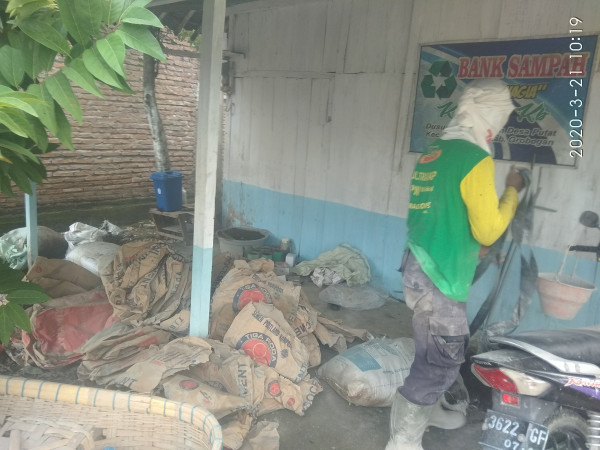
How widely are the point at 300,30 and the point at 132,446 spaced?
4.96 m

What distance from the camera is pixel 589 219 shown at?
345 centimetres

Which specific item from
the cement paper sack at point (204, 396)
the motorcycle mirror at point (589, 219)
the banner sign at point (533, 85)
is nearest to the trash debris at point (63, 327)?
the cement paper sack at point (204, 396)

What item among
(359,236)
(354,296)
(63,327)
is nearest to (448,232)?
(354,296)

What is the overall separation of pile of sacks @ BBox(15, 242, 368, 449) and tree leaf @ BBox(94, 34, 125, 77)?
6.47 feet

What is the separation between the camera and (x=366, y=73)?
493 cm

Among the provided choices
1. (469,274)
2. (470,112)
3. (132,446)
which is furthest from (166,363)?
(470,112)

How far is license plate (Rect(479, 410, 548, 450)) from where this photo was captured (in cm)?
211

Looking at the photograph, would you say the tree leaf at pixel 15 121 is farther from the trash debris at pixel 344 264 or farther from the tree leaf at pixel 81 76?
the trash debris at pixel 344 264

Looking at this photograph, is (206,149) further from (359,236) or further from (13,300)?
(359,236)

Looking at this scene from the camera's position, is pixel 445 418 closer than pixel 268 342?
Yes

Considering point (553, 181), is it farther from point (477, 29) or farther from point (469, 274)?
point (469, 274)

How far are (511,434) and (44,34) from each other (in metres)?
2.39
